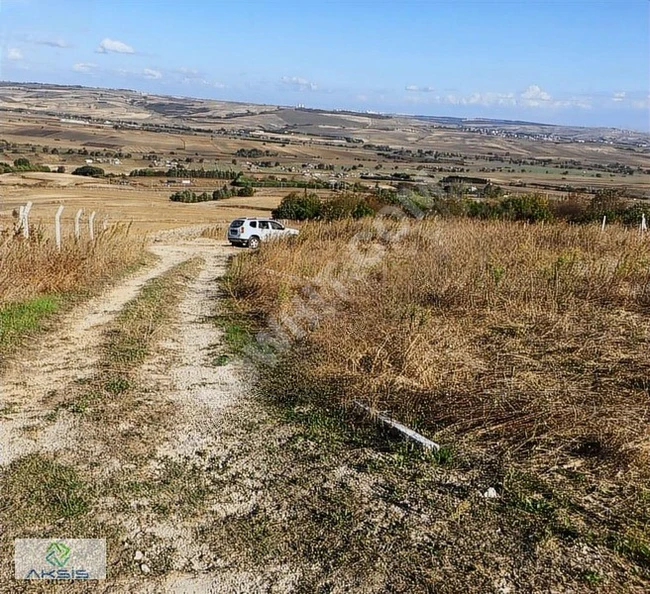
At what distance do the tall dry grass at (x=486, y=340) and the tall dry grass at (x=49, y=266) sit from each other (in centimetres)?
291

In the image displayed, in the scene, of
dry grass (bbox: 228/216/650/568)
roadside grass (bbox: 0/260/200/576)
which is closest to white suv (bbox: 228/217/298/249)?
dry grass (bbox: 228/216/650/568)

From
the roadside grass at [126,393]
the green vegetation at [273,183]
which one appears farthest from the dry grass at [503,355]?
the green vegetation at [273,183]

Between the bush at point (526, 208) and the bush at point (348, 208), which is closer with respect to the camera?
the bush at point (526, 208)

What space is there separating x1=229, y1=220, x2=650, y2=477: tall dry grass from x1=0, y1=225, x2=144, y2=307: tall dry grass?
2.91 m

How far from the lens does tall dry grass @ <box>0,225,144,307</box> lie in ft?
31.2

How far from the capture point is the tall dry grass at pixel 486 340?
4809 mm

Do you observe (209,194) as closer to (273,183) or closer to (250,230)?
(273,183)

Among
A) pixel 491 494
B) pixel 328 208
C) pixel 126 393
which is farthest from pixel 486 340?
pixel 328 208

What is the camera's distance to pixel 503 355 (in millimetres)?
6387

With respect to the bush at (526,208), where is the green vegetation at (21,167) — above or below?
below

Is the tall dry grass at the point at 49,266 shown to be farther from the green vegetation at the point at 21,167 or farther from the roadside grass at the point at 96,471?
the green vegetation at the point at 21,167

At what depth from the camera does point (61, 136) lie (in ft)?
343

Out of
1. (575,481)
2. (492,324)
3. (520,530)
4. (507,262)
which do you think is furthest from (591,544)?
(507,262)

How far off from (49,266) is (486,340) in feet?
25.5
